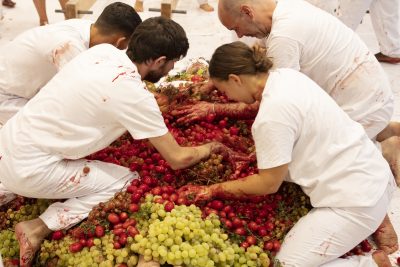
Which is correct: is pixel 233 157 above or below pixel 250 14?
below

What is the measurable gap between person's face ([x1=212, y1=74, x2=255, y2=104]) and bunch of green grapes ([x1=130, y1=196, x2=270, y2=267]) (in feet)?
1.73

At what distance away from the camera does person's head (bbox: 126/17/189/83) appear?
2074mm

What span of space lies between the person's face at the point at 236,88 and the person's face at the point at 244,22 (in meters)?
0.68

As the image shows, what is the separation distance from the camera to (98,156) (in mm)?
2316

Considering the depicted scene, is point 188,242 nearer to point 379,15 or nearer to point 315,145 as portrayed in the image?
point 315,145

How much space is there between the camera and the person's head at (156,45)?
207 cm

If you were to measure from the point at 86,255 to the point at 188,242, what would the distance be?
44 centimetres

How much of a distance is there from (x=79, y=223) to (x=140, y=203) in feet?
1.08

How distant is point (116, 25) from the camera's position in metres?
2.62

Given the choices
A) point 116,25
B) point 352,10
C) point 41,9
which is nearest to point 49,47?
point 116,25

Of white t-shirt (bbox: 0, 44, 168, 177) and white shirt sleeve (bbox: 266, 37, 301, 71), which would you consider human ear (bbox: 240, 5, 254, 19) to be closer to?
white shirt sleeve (bbox: 266, 37, 301, 71)

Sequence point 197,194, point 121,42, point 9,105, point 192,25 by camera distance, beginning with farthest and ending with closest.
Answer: point 192,25, point 9,105, point 121,42, point 197,194

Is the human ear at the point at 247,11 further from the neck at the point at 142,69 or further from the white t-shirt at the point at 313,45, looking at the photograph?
the neck at the point at 142,69

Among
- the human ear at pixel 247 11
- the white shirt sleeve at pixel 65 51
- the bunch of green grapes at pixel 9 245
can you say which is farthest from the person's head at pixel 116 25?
the bunch of green grapes at pixel 9 245
